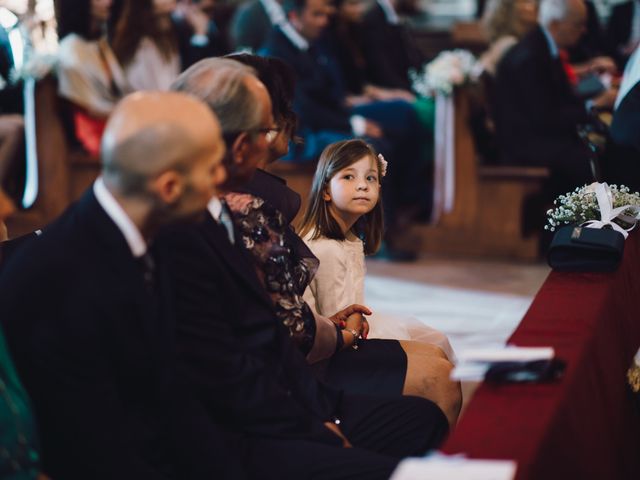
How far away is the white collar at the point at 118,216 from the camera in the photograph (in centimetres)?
222

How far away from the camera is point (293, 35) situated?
7809 mm

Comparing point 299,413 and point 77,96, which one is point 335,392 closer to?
point 299,413

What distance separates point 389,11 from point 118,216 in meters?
7.51

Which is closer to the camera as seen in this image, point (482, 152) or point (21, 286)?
point (21, 286)

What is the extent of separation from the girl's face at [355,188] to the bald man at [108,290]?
1.31 m

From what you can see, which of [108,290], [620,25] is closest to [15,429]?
[108,290]

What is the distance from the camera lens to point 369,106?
329 inches

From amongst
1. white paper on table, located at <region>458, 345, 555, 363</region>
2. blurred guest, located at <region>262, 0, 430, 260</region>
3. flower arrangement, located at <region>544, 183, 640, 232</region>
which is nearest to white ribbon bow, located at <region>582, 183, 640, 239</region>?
flower arrangement, located at <region>544, 183, 640, 232</region>

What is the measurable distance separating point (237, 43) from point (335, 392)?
20.9 ft

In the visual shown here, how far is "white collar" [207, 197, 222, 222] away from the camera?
8.73 feet

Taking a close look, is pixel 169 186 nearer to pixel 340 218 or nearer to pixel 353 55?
pixel 340 218

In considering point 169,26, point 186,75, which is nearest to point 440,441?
point 186,75

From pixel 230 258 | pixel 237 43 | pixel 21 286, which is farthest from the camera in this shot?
pixel 237 43

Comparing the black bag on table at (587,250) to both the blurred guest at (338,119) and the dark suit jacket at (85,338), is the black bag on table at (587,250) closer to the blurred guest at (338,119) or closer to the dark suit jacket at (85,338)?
the dark suit jacket at (85,338)
